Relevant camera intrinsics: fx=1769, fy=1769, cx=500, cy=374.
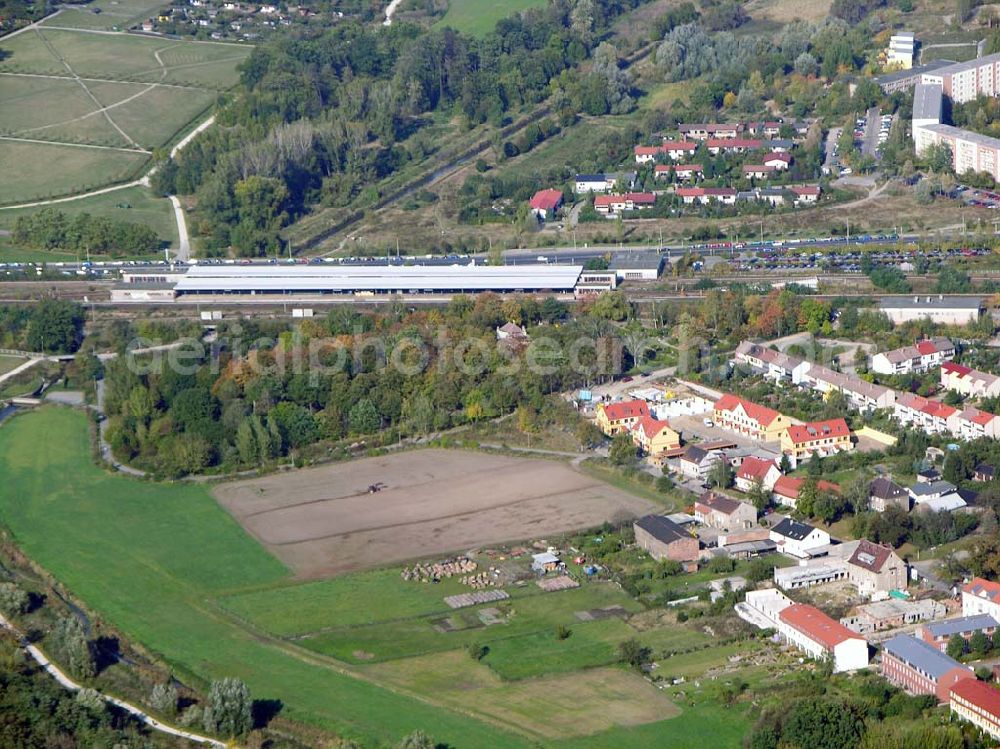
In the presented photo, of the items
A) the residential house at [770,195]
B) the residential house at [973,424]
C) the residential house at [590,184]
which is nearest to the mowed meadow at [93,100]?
the residential house at [590,184]

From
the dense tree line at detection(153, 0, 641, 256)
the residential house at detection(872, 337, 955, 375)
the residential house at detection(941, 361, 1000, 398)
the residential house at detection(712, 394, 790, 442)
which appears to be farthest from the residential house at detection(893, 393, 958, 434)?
the dense tree line at detection(153, 0, 641, 256)

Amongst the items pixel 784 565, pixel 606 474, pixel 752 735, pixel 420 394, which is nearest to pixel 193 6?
pixel 420 394

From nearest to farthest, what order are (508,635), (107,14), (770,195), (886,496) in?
(508,635)
(886,496)
(770,195)
(107,14)

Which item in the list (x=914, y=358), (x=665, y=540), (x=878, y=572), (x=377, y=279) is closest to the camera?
(x=878, y=572)

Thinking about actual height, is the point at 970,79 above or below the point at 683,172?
above

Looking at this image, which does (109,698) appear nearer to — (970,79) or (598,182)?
(598,182)

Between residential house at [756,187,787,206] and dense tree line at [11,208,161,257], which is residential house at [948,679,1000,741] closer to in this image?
residential house at [756,187,787,206]

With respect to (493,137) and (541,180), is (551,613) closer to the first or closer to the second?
(541,180)

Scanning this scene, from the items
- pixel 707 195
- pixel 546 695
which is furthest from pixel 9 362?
pixel 546 695

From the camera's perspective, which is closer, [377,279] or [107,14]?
[377,279]
